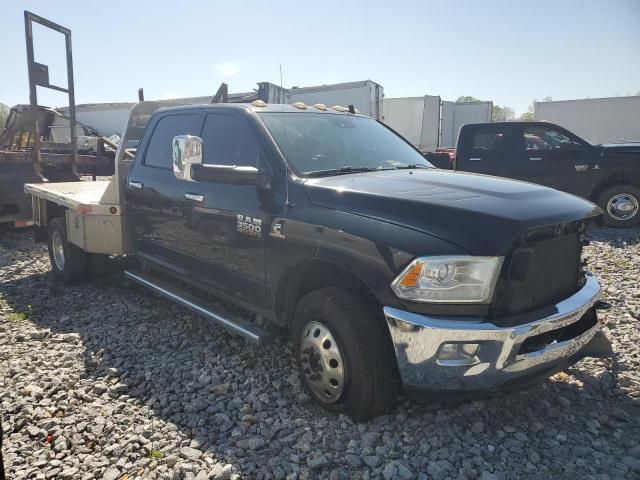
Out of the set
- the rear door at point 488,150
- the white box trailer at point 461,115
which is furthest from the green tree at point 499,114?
the rear door at point 488,150

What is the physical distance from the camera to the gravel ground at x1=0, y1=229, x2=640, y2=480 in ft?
8.50

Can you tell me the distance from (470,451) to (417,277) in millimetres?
1019

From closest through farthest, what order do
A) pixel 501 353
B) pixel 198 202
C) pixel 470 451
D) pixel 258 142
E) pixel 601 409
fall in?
1. pixel 501 353
2. pixel 470 451
3. pixel 601 409
4. pixel 258 142
5. pixel 198 202

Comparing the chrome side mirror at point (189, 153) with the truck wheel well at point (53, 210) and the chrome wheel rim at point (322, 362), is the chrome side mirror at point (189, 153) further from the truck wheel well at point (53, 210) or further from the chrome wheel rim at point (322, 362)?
the truck wheel well at point (53, 210)

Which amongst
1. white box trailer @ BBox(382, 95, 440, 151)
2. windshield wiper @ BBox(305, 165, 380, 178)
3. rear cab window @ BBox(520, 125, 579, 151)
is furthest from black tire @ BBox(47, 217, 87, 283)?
white box trailer @ BBox(382, 95, 440, 151)

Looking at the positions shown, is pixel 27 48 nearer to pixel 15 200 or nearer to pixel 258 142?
pixel 15 200

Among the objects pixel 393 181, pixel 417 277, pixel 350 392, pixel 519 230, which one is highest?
pixel 393 181

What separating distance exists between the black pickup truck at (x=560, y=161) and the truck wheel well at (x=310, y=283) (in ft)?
22.9

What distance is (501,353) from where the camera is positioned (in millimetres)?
2434

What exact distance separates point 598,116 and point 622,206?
15775mm

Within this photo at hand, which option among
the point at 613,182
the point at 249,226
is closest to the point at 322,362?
the point at 249,226

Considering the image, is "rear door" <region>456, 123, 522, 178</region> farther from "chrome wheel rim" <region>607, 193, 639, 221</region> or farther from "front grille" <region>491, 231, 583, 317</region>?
"front grille" <region>491, 231, 583, 317</region>

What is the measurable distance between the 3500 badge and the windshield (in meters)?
0.46

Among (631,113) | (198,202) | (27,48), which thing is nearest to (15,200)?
(27,48)
